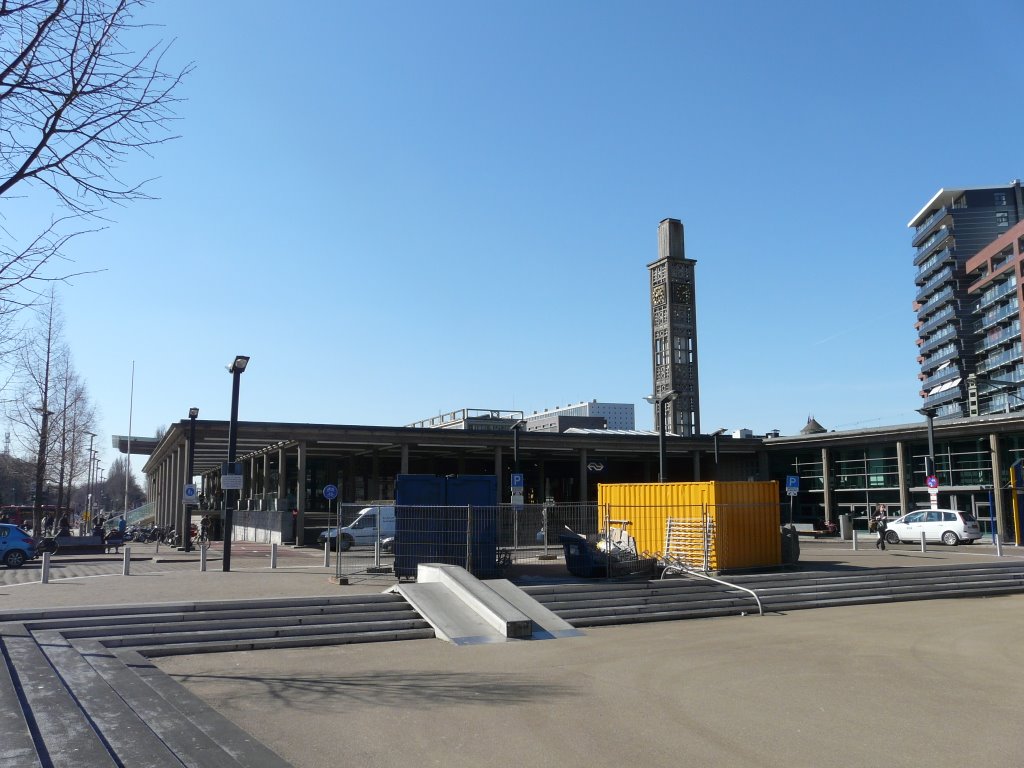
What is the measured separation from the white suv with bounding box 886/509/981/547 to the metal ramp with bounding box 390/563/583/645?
24058 mm

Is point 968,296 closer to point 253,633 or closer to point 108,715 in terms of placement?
point 253,633

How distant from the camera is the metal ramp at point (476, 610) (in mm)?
13109

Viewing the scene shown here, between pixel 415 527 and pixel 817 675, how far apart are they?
9.76m

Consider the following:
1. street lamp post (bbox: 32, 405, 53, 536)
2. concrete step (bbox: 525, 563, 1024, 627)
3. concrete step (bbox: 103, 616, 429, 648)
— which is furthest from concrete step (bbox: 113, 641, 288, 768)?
street lamp post (bbox: 32, 405, 53, 536)

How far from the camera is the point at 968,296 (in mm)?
89500

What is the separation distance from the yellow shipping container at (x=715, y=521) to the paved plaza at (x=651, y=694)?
4440 millimetres

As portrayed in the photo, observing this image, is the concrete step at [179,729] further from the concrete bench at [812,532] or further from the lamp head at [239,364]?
the concrete bench at [812,532]

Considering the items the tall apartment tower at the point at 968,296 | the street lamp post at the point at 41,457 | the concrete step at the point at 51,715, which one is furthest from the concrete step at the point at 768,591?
the tall apartment tower at the point at 968,296

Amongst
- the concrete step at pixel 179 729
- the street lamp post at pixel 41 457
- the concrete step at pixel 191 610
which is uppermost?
the street lamp post at pixel 41 457

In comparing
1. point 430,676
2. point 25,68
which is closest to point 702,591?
point 430,676

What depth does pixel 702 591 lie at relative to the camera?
1700cm

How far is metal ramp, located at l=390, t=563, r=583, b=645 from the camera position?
13.1 m

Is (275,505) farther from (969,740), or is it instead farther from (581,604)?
(969,740)

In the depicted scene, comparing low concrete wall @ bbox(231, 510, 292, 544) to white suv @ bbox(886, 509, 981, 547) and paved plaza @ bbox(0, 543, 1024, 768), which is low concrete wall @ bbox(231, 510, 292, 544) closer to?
paved plaza @ bbox(0, 543, 1024, 768)
